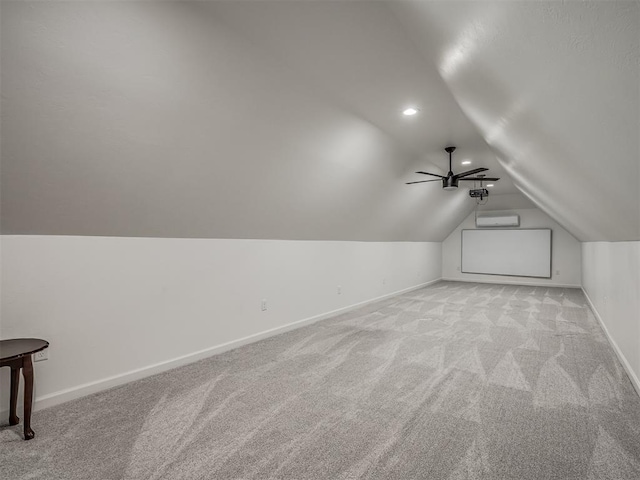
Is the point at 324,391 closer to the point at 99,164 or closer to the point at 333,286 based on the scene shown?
the point at 99,164

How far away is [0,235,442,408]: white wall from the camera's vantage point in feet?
7.83

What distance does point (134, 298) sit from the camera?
291 centimetres

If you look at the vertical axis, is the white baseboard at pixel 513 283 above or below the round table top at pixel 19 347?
below

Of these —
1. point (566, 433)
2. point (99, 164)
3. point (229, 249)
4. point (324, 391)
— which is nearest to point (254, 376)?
point (324, 391)

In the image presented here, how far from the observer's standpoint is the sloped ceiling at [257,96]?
1.30m

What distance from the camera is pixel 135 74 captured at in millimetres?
1968

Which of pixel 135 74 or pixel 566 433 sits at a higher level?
pixel 135 74

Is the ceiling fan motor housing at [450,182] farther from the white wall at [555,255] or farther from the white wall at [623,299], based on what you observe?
the white wall at [555,255]

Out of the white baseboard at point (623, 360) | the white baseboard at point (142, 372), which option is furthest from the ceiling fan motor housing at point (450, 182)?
the white baseboard at point (142, 372)

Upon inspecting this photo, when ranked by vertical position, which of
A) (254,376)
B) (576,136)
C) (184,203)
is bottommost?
(254,376)

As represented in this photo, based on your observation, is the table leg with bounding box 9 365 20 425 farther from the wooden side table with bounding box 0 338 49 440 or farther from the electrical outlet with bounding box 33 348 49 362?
the electrical outlet with bounding box 33 348 49 362

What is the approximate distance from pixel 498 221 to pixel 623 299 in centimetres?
672

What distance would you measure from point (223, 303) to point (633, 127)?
3.53 metres

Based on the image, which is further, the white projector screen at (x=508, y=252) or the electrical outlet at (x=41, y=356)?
the white projector screen at (x=508, y=252)
